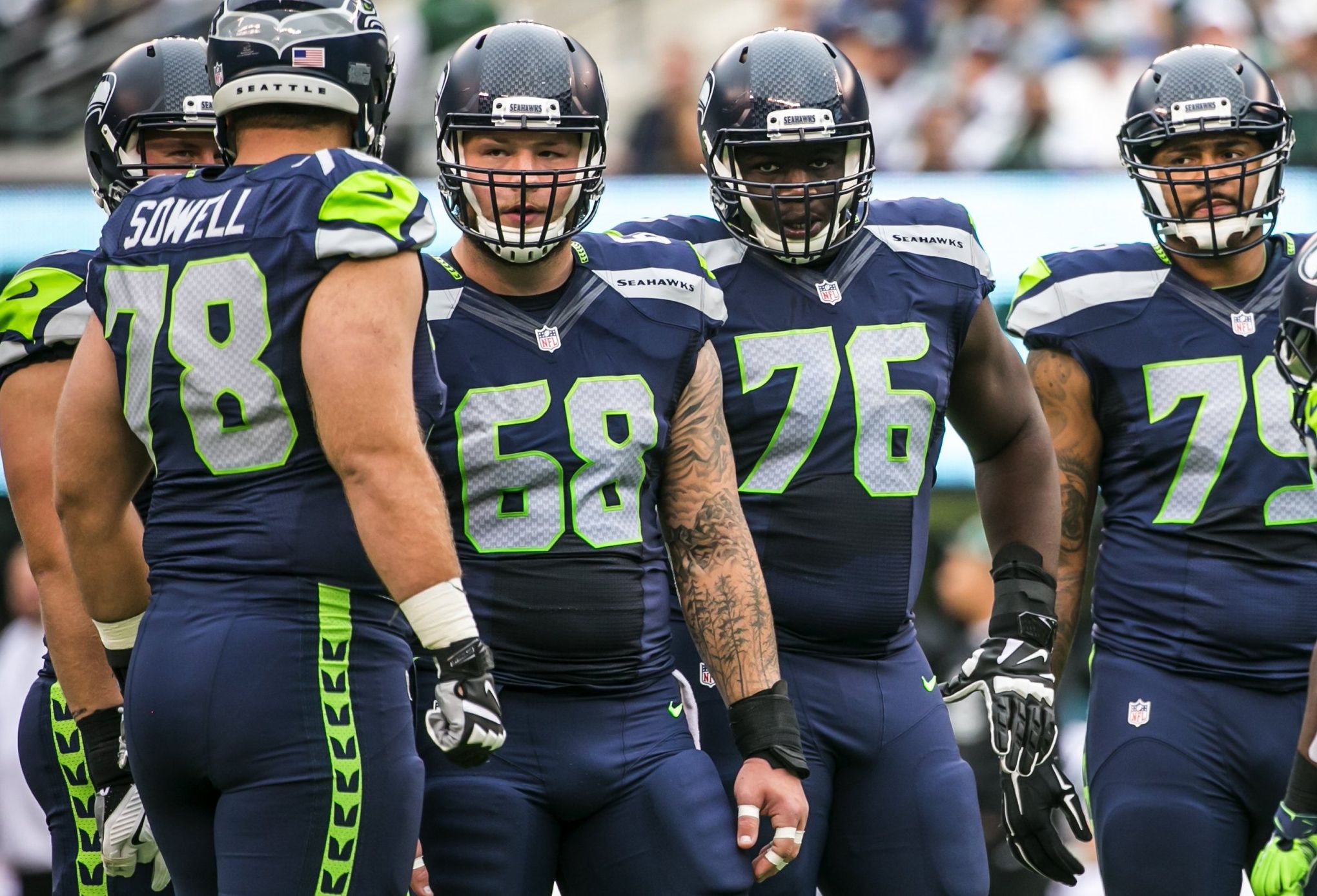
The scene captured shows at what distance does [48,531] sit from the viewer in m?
3.71

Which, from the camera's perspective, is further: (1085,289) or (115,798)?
(1085,289)

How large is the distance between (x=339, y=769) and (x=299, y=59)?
3.87 ft

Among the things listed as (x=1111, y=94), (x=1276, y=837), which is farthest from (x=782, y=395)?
(x=1111, y=94)

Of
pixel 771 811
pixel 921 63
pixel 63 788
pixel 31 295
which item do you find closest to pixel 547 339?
pixel 771 811

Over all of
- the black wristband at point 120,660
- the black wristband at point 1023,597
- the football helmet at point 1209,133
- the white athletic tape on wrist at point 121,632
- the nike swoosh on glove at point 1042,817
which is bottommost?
the nike swoosh on glove at point 1042,817

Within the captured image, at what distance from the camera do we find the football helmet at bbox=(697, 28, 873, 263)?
3910 mm

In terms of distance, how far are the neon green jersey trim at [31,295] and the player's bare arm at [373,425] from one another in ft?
3.70

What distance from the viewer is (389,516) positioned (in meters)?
2.86

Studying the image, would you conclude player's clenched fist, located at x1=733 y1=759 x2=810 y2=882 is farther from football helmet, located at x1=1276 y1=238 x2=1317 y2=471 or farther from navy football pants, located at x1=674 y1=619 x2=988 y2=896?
football helmet, located at x1=1276 y1=238 x2=1317 y2=471

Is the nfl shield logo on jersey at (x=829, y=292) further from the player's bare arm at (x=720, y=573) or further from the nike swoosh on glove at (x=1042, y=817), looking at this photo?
the nike swoosh on glove at (x=1042, y=817)

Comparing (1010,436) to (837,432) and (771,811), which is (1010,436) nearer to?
(837,432)

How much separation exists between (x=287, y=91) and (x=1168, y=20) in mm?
7794

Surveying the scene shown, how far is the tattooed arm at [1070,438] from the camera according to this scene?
13.8 feet

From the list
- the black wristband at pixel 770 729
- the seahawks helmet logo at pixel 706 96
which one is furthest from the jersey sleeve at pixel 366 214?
the seahawks helmet logo at pixel 706 96
